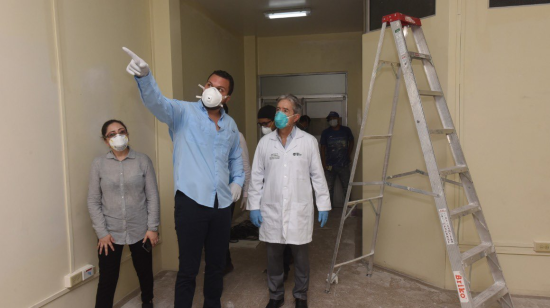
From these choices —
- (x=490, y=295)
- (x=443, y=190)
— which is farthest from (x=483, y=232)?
(x=443, y=190)

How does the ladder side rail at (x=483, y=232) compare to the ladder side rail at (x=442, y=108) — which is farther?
the ladder side rail at (x=442, y=108)

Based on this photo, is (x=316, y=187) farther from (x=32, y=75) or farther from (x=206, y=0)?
(x=206, y=0)

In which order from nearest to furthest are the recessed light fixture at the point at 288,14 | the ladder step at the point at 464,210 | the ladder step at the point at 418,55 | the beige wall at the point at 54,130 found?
the beige wall at the point at 54,130 < the ladder step at the point at 464,210 < the ladder step at the point at 418,55 < the recessed light fixture at the point at 288,14

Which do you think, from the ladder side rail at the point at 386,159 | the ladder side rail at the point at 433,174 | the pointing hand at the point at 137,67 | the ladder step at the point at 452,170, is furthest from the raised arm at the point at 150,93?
the ladder side rail at the point at 386,159

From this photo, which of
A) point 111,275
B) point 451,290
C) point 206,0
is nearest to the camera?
point 111,275

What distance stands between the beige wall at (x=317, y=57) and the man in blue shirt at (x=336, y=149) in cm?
31

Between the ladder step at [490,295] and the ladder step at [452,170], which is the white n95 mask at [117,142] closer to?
the ladder step at [452,170]

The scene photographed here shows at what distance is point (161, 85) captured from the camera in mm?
3145

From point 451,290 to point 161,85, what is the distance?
281cm

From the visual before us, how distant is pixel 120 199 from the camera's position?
7.47 ft

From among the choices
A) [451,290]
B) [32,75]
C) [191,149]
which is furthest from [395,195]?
[32,75]

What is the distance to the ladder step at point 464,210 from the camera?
209 cm

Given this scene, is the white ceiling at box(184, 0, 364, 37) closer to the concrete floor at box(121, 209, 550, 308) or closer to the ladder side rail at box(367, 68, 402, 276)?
the ladder side rail at box(367, 68, 402, 276)

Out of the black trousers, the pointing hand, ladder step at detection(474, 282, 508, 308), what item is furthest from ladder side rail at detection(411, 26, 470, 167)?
the pointing hand
